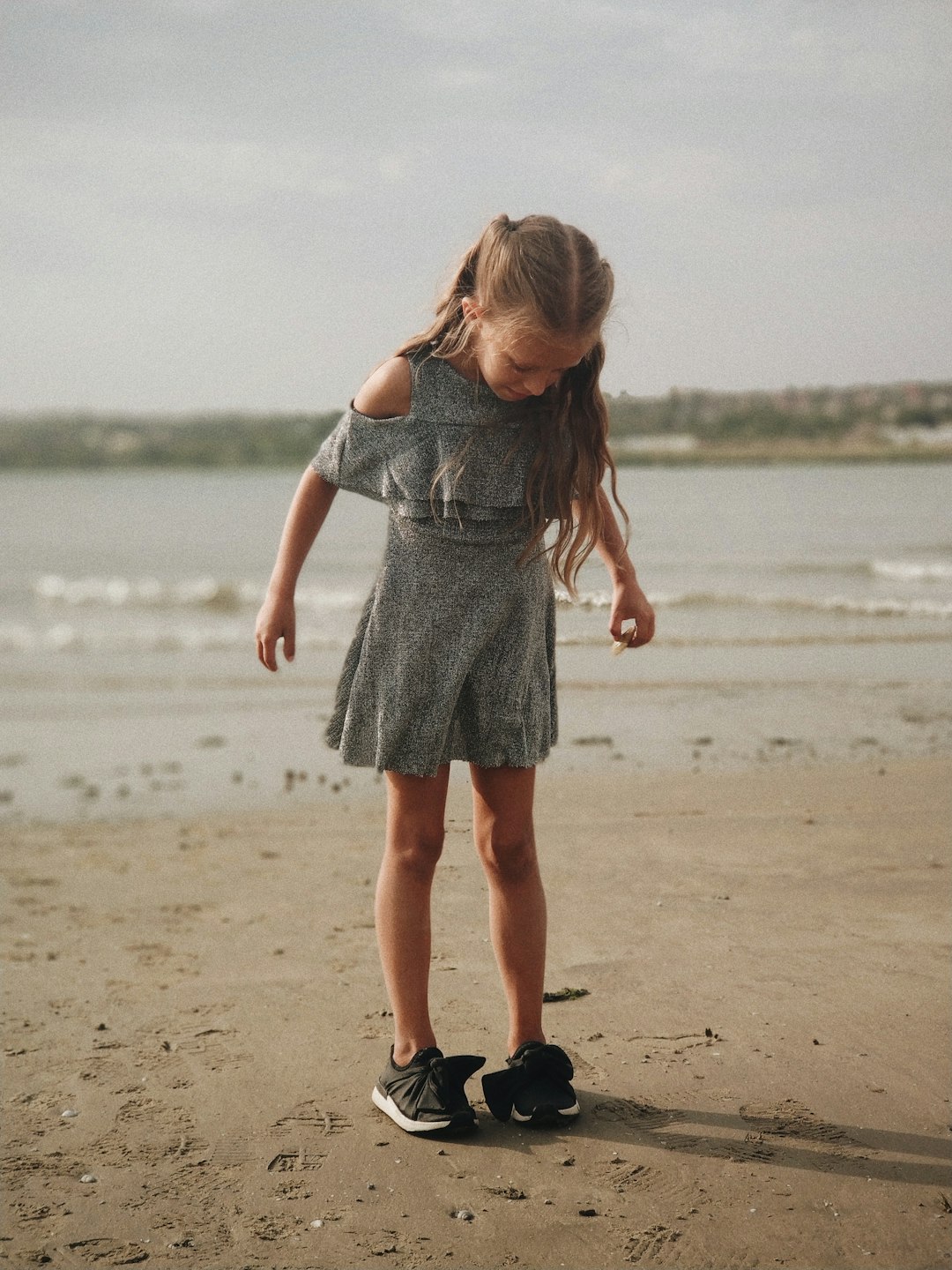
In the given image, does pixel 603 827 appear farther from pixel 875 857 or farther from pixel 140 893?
pixel 140 893

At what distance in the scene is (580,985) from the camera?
302 cm

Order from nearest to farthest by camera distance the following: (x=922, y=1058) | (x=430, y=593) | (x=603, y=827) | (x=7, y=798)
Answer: (x=430, y=593) < (x=922, y=1058) < (x=603, y=827) < (x=7, y=798)

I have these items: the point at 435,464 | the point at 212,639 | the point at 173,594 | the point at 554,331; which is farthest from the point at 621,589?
the point at 173,594

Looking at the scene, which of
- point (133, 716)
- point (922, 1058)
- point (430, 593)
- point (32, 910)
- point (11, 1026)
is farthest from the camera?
point (133, 716)

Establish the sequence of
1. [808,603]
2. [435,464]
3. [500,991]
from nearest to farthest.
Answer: [435,464] < [500,991] < [808,603]

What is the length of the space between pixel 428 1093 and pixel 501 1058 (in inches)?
13.3

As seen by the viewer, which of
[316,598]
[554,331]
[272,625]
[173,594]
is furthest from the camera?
[173,594]

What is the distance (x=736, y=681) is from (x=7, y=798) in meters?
4.50

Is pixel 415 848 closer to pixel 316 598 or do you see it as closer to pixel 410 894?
pixel 410 894

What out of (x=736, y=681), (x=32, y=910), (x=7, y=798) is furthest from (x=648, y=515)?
(x=32, y=910)

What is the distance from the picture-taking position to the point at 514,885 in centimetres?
248

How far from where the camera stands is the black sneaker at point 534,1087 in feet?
7.78

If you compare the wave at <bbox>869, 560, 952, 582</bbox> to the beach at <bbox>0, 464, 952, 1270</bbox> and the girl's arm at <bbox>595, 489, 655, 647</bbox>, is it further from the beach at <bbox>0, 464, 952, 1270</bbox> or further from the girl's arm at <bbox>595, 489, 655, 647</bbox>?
the girl's arm at <bbox>595, 489, 655, 647</bbox>

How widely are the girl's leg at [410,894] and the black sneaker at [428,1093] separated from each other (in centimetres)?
5
